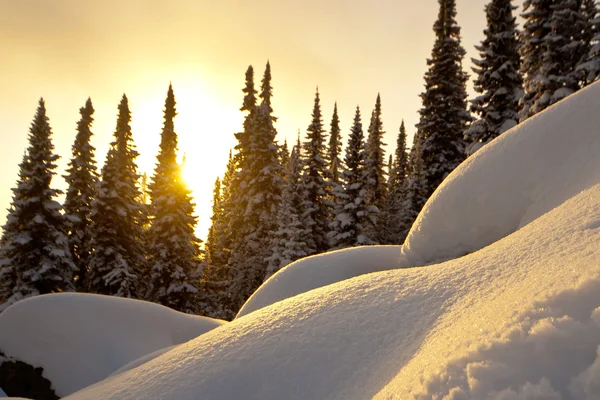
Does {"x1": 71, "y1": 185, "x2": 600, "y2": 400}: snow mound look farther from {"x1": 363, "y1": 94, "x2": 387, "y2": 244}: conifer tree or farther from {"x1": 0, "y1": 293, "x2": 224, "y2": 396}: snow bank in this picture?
{"x1": 363, "y1": 94, "x2": 387, "y2": 244}: conifer tree

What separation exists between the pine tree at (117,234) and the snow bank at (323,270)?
1635 cm

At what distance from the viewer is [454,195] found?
237 inches

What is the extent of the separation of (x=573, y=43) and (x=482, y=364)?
17.1m

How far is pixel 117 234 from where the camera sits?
21969 mm

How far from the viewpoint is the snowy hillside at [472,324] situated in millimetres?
1480

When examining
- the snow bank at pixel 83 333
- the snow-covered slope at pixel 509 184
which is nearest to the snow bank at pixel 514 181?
the snow-covered slope at pixel 509 184

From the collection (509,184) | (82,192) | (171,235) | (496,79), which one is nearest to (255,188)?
(171,235)

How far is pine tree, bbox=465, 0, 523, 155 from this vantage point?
16.8 m

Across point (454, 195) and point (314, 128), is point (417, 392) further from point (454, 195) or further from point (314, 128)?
point (314, 128)

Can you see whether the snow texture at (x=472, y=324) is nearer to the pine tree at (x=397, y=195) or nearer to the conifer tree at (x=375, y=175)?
the conifer tree at (x=375, y=175)

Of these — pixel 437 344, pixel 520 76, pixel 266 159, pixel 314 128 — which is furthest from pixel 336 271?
pixel 314 128

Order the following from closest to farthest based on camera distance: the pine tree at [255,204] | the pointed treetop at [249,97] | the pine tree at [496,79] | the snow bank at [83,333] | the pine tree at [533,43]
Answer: the snow bank at [83,333]
the pine tree at [533,43]
the pine tree at [496,79]
the pine tree at [255,204]
the pointed treetop at [249,97]

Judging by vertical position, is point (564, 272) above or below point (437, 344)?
above

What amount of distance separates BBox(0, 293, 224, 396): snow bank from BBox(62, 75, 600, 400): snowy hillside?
447 cm
